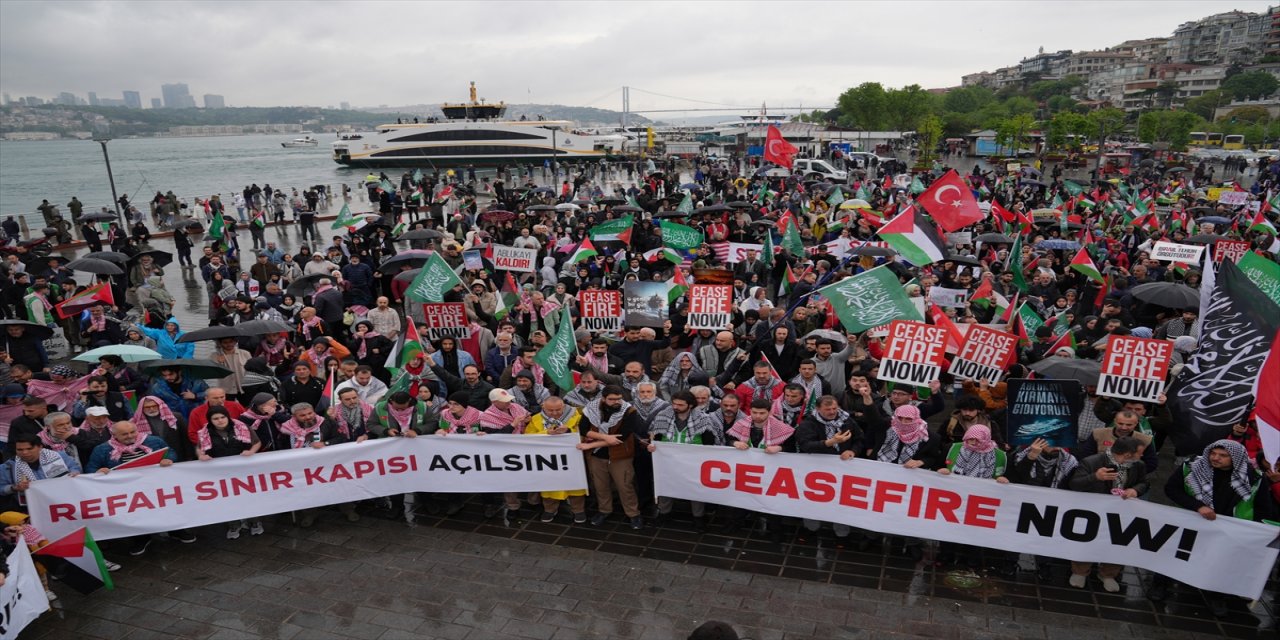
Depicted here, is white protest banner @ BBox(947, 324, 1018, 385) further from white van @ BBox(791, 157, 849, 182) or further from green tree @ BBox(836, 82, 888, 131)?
green tree @ BBox(836, 82, 888, 131)

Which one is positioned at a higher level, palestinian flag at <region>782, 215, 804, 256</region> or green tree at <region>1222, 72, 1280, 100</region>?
green tree at <region>1222, 72, 1280, 100</region>

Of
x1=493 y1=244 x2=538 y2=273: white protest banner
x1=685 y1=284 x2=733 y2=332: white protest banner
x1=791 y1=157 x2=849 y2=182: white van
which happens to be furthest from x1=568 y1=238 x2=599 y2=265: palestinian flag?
x1=791 y1=157 x2=849 y2=182: white van

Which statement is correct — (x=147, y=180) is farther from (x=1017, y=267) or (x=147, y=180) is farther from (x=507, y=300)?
(x=1017, y=267)

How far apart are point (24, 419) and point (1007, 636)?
846 centimetres

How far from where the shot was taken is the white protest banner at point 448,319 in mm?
9797

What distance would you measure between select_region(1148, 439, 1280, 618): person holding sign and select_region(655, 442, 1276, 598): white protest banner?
124mm

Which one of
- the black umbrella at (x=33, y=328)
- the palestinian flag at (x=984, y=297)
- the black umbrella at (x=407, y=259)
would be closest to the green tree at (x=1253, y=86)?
the palestinian flag at (x=984, y=297)

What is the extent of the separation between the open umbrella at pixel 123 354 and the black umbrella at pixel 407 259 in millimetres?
5316

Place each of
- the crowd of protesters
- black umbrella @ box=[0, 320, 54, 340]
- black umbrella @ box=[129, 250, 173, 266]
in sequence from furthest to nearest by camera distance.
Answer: black umbrella @ box=[129, 250, 173, 266], black umbrella @ box=[0, 320, 54, 340], the crowd of protesters

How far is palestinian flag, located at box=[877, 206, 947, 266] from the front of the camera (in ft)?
36.4

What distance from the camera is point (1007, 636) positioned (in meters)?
5.47

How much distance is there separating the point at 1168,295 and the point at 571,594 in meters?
8.39

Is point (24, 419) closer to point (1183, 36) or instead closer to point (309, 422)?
point (309, 422)

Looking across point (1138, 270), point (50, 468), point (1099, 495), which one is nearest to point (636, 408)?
point (1099, 495)
